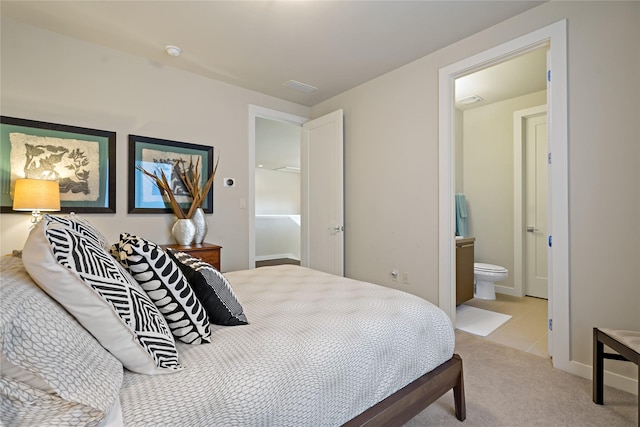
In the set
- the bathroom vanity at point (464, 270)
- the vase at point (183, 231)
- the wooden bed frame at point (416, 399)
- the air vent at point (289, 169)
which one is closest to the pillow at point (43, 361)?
the wooden bed frame at point (416, 399)

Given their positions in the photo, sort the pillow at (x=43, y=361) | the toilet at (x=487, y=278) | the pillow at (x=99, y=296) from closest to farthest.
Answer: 1. the pillow at (x=43, y=361)
2. the pillow at (x=99, y=296)
3. the toilet at (x=487, y=278)

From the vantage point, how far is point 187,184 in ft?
10.1

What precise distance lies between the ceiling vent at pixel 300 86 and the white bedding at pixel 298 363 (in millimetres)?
2568

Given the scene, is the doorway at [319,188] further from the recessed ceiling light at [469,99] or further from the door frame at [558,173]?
the door frame at [558,173]

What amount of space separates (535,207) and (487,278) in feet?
3.96

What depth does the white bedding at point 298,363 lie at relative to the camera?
80 cm

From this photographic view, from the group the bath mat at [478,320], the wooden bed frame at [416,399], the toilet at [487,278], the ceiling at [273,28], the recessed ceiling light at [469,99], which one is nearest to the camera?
the wooden bed frame at [416,399]

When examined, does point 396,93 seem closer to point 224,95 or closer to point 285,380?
point 224,95

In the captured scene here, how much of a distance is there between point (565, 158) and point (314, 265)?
277cm

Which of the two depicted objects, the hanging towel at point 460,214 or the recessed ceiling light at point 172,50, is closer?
the recessed ceiling light at point 172,50

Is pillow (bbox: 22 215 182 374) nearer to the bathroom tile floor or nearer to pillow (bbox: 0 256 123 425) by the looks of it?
pillow (bbox: 0 256 123 425)

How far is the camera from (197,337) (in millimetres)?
1076

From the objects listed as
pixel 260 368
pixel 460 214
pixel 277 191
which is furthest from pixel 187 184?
pixel 277 191

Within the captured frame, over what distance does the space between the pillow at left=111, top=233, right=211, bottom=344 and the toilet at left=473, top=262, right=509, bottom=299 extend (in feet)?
11.5
